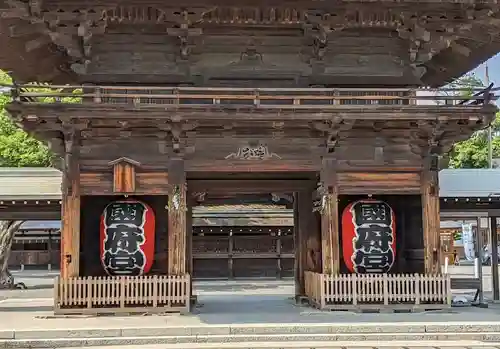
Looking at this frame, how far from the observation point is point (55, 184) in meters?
21.4

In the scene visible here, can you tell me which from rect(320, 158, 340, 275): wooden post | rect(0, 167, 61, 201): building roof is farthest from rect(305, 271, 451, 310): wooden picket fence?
rect(0, 167, 61, 201): building roof

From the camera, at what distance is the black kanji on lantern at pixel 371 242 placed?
14.1 m

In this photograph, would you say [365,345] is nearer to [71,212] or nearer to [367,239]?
[367,239]

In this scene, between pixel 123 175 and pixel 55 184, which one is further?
pixel 55 184

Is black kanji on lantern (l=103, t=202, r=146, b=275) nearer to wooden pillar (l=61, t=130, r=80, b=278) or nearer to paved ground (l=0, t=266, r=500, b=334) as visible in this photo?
wooden pillar (l=61, t=130, r=80, b=278)

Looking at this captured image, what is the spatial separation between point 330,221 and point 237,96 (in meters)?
3.49

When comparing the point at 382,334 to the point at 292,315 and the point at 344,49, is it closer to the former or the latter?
the point at 292,315

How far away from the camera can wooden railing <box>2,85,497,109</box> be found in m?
12.8

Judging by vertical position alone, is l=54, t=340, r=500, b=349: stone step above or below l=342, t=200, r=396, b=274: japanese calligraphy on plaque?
below

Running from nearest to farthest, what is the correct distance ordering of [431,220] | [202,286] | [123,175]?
1. [123,175]
2. [431,220]
3. [202,286]

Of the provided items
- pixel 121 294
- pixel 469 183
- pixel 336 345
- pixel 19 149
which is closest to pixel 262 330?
pixel 336 345

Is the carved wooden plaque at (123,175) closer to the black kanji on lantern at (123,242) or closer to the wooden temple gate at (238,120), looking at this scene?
the wooden temple gate at (238,120)

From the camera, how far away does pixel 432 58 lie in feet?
50.0

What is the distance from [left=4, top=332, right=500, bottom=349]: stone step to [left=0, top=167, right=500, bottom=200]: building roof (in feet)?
22.0
